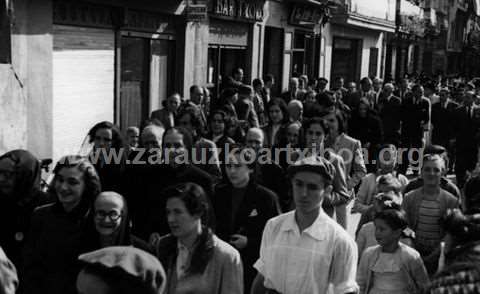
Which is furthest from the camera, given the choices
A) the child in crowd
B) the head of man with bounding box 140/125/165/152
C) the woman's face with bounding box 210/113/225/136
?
the woman's face with bounding box 210/113/225/136

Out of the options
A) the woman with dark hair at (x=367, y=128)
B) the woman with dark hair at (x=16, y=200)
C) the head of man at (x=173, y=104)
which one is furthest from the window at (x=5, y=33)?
the woman with dark hair at (x=367, y=128)

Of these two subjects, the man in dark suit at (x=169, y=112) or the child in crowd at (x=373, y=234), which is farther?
the man in dark suit at (x=169, y=112)

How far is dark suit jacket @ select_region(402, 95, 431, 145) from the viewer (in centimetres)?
1327

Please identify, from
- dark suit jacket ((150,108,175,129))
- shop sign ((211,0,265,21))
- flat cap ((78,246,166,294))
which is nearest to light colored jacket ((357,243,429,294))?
flat cap ((78,246,166,294))

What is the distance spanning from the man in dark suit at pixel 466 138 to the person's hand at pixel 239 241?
820 cm

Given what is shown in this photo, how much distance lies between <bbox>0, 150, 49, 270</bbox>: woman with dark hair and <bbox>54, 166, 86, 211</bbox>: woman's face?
356 millimetres

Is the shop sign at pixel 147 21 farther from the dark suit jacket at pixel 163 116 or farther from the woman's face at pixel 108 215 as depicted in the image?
the woman's face at pixel 108 215

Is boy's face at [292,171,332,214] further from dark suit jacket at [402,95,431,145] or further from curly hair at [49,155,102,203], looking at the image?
dark suit jacket at [402,95,431,145]

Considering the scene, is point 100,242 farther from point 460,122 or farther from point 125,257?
point 460,122

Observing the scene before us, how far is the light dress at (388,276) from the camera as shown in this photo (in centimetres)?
514

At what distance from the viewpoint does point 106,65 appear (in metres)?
11.7

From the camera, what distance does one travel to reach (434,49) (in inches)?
2072

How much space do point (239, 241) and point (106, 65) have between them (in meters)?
7.06

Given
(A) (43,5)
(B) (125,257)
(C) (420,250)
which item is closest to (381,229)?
(C) (420,250)
